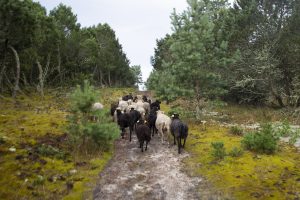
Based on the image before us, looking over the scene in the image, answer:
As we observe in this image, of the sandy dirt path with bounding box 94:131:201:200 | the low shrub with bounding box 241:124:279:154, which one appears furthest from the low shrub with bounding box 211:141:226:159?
the low shrub with bounding box 241:124:279:154

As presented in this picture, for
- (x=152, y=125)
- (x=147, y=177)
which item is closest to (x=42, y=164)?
(x=147, y=177)

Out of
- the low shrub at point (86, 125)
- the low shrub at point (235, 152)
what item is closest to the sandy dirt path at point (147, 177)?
the low shrub at point (86, 125)

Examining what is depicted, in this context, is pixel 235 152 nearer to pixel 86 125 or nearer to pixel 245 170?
pixel 245 170

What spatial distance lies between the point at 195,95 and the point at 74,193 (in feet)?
60.9

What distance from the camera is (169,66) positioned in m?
32.7

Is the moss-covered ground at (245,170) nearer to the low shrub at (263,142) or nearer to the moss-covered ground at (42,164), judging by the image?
the low shrub at (263,142)

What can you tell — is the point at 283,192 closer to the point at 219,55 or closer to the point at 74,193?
the point at 74,193

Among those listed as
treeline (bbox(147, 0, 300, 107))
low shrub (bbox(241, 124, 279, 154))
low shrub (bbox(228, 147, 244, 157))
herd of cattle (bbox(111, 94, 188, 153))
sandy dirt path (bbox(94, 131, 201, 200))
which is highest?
treeline (bbox(147, 0, 300, 107))

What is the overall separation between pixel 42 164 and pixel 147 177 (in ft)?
17.7

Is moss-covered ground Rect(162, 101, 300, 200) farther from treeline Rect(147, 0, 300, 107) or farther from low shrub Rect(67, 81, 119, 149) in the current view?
treeline Rect(147, 0, 300, 107)

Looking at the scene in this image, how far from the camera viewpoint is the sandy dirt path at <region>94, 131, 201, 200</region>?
1591 cm

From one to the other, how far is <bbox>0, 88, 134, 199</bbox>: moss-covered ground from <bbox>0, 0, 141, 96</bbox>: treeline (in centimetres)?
1345

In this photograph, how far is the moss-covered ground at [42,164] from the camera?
633 inches

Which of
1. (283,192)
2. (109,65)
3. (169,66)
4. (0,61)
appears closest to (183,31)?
(169,66)
